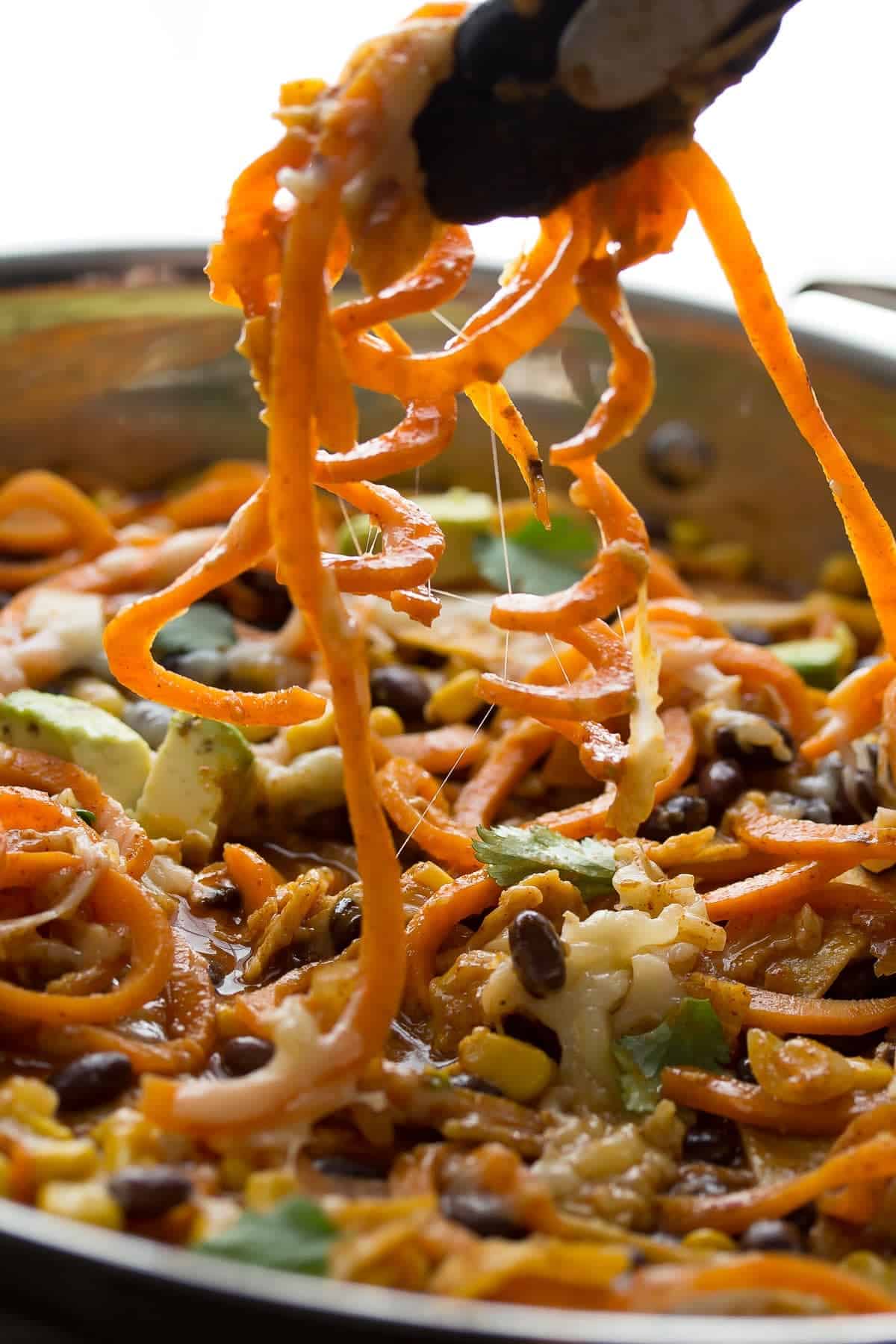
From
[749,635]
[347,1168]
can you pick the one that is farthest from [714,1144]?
[749,635]

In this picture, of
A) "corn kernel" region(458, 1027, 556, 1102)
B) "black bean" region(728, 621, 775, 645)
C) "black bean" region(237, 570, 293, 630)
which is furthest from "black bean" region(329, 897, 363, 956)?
"black bean" region(728, 621, 775, 645)

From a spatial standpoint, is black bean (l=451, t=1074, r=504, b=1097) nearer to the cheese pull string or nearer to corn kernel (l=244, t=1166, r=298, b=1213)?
corn kernel (l=244, t=1166, r=298, b=1213)

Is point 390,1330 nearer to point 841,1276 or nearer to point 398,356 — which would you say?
point 841,1276

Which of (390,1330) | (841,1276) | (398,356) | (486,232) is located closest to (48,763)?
(398,356)

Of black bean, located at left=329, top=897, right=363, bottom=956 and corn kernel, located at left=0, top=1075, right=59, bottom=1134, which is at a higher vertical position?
corn kernel, located at left=0, top=1075, right=59, bottom=1134

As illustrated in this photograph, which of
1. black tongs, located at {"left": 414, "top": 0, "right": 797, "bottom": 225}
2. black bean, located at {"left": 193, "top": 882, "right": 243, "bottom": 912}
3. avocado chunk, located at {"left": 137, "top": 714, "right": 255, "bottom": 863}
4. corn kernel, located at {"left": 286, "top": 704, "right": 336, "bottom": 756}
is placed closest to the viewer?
black tongs, located at {"left": 414, "top": 0, "right": 797, "bottom": 225}

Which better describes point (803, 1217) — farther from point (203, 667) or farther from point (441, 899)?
point (203, 667)

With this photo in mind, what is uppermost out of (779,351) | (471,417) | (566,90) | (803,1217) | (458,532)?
(566,90)
